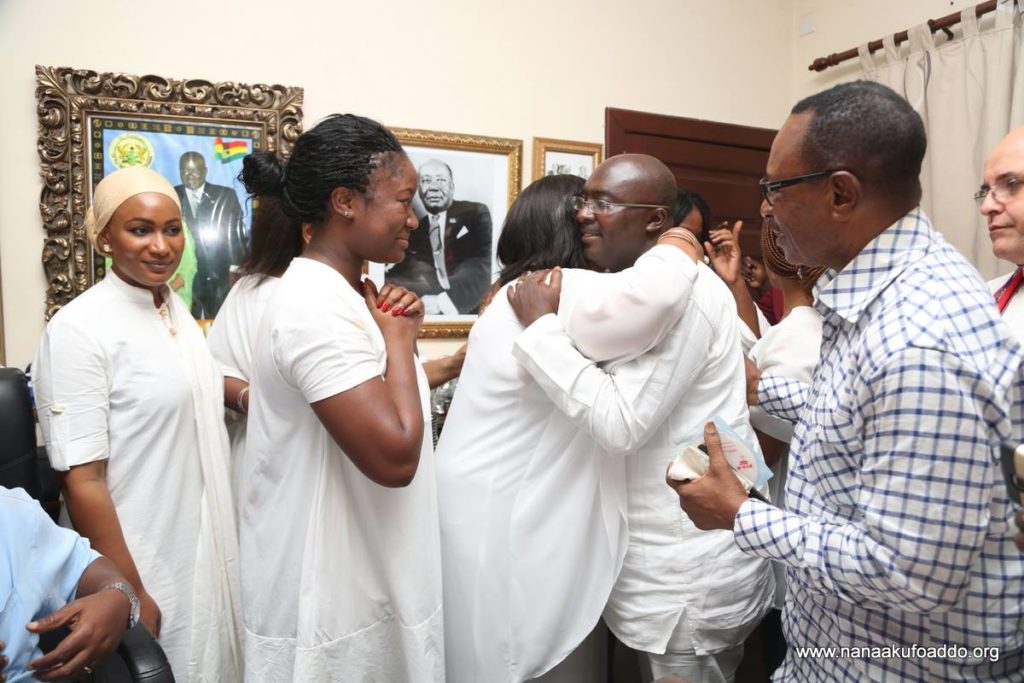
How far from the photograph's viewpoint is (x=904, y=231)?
1009mm

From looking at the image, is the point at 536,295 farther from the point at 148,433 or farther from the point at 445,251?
the point at 445,251

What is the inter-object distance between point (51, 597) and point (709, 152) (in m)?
3.45

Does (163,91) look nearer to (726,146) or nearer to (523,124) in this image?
(523,124)

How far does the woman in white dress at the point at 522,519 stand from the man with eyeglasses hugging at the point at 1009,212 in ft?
2.76

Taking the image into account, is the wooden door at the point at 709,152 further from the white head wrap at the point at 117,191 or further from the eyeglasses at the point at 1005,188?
the white head wrap at the point at 117,191

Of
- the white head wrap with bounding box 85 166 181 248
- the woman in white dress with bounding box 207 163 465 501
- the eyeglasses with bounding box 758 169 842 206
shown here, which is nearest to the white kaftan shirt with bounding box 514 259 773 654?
the eyeglasses with bounding box 758 169 842 206

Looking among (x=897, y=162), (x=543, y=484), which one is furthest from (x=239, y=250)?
(x=897, y=162)

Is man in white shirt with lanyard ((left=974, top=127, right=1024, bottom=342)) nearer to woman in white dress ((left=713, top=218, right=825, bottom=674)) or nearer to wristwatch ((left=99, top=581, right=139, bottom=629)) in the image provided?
woman in white dress ((left=713, top=218, right=825, bottom=674))

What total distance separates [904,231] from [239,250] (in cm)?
251

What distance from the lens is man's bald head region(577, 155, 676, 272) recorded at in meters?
1.68

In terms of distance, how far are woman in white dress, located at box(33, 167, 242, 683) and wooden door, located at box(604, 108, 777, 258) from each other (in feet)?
7.79

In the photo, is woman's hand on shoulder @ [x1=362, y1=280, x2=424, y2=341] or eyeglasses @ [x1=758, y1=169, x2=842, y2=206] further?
woman's hand on shoulder @ [x1=362, y1=280, x2=424, y2=341]

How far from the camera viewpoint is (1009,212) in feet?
5.72

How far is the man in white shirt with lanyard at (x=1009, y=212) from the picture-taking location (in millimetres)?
1731
